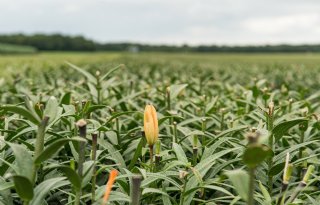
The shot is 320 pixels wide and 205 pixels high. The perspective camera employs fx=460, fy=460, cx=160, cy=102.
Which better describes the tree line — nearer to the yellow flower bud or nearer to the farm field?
the farm field

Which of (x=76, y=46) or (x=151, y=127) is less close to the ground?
(x=151, y=127)

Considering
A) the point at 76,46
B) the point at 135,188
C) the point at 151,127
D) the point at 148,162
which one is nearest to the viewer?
the point at 135,188

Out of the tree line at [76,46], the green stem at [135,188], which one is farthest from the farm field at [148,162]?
the tree line at [76,46]

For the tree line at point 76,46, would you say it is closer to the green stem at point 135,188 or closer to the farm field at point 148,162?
the farm field at point 148,162

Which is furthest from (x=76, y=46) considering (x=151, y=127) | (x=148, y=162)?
(x=151, y=127)

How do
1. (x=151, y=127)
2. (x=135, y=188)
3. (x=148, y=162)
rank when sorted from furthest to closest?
(x=148, y=162)
(x=151, y=127)
(x=135, y=188)

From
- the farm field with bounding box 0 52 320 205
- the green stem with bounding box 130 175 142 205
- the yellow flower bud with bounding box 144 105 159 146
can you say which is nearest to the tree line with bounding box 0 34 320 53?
the farm field with bounding box 0 52 320 205

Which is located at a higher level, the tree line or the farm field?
the farm field

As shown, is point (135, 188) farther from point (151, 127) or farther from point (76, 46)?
point (76, 46)

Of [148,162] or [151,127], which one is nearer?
[151,127]

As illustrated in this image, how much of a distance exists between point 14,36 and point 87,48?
11.9 metres

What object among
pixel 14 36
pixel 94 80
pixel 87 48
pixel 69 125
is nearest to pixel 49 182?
pixel 69 125

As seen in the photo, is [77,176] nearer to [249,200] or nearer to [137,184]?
[137,184]

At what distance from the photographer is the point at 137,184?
97 cm
